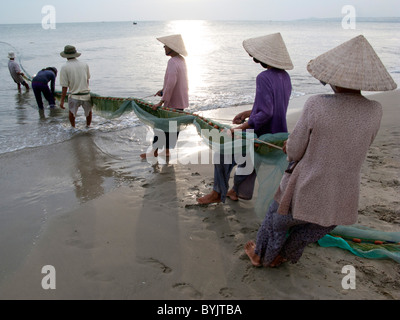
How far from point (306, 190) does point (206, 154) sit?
3.38 metres

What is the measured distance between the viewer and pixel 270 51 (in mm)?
2936

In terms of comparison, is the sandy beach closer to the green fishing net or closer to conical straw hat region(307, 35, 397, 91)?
the green fishing net

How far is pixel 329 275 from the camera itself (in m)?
2.54

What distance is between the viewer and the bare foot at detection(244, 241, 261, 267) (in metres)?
2.61

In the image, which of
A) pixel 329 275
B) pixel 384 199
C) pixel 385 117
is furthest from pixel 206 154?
pixel 385 117

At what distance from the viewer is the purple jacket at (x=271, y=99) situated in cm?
289

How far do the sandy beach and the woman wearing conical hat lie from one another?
0.56 m

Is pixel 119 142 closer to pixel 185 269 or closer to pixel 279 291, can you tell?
pixel 185 269

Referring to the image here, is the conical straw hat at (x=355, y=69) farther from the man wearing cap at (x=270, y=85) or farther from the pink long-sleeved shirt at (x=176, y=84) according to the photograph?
the pink long-sleeved shirt at (x=176, y=84)

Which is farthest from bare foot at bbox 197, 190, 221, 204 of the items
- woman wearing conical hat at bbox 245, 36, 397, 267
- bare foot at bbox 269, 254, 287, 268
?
woman wearing conical hat at bbox 245, 36, 397, 267

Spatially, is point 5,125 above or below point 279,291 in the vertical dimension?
above

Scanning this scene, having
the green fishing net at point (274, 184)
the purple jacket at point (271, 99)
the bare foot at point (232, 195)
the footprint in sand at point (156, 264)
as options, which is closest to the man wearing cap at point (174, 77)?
the green fishing net at point (274, 184)

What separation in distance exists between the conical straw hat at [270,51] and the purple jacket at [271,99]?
2.6 inches

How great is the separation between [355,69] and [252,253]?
156 cm
